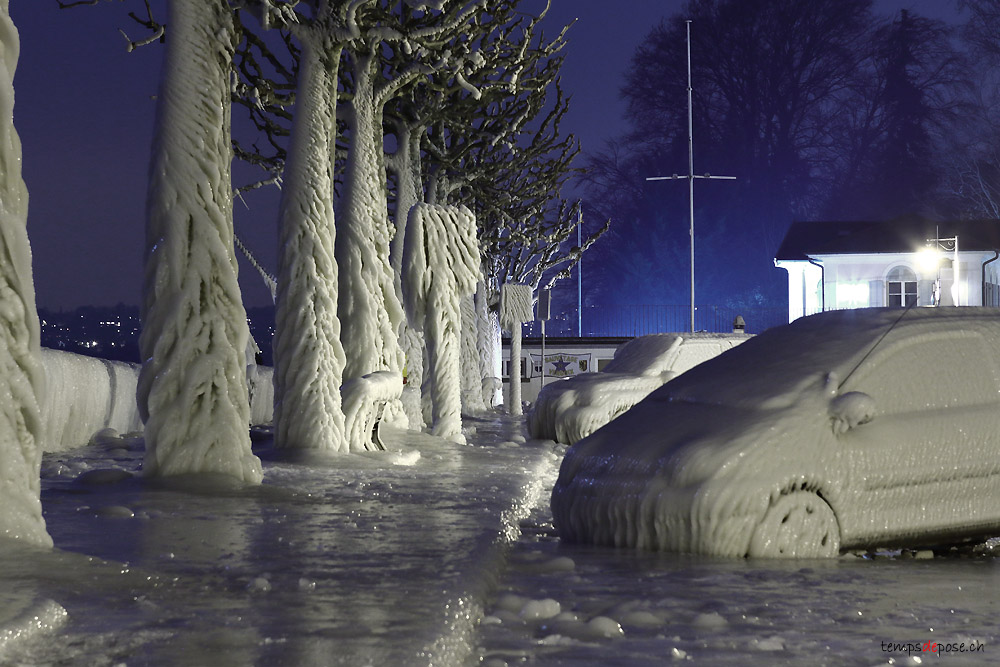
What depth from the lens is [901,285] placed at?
43344mm

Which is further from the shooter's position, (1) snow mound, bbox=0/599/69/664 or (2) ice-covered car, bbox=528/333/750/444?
(2) ice-covered car, bbox=528/333/750/444

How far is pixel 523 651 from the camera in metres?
4.05

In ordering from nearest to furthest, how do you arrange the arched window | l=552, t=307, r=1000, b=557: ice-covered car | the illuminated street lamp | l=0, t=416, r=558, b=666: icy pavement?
1. l=0, t=416, r=558, b=666: icy pavement
2. l=552, t=307, r=1000, b=557: ice-covered car
3. the illuminated street lamp
4. the arched window

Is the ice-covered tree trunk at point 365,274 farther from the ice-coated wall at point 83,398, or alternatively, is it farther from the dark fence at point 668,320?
the dark fence at point 668,320

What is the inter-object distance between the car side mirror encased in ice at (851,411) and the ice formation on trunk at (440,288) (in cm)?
1021

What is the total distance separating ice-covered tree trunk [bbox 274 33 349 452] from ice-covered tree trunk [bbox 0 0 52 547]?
689cm

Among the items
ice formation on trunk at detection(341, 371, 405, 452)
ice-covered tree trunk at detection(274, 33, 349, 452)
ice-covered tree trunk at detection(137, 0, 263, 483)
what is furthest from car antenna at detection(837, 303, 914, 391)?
ice formation on trunk at detection(341, 371, 405, 452)

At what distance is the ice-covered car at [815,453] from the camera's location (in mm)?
6250

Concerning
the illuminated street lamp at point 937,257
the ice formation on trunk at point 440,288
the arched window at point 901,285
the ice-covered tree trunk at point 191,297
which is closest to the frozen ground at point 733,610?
the ice-covered tree trunk at point 191,297

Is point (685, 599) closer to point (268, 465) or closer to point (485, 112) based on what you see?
point (268, 465)

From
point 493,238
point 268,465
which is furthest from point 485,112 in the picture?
point 268,465

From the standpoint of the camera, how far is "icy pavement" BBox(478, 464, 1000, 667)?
404 centimetres

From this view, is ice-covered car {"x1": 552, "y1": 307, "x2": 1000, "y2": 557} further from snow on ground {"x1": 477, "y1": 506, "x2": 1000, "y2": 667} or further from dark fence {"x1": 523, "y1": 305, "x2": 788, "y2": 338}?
dark fence {"x1": 523, "y1": 305, "x2": 788, "y2": 338}

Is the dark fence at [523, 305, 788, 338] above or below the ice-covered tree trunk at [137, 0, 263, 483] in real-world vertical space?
above
